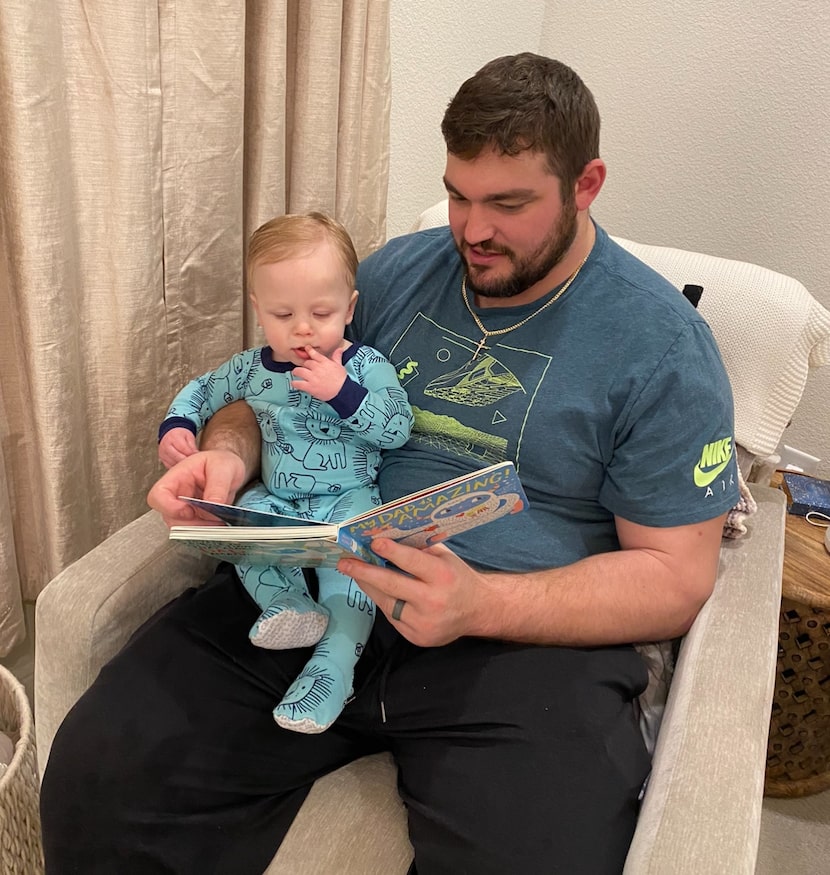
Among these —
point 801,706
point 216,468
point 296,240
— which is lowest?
point 801,706

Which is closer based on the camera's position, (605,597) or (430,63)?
(605,597)

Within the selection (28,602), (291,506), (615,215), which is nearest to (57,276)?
(291,506)

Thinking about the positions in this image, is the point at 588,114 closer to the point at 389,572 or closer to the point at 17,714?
the point at 389,572

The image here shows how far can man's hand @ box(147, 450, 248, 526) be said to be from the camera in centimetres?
111

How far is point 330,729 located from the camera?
42.8 inches

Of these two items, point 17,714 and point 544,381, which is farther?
point 17,714

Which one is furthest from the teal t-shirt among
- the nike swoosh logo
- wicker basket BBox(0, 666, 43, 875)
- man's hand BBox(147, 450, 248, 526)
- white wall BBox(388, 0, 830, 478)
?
white wall BBox(388, 0, 830, 478)

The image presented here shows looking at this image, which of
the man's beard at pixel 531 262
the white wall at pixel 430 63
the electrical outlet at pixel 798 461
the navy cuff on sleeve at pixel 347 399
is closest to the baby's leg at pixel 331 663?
the navy cuff on sleeve at pixel 347 399

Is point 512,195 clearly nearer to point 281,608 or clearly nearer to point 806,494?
point 281,608

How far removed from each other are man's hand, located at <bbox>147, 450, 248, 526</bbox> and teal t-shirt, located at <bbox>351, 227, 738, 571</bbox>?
26 cm

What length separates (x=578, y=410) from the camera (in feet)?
3.76

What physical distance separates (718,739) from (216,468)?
774 millimetres

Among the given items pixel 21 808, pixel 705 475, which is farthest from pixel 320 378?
pixel 21 808

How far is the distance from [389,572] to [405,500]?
16 centimetres
